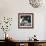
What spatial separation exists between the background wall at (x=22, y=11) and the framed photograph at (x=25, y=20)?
11 cm

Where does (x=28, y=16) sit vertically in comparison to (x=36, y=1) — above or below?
below

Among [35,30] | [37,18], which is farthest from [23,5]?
[35,30]

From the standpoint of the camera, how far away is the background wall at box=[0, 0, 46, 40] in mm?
5219

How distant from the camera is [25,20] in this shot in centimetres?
529

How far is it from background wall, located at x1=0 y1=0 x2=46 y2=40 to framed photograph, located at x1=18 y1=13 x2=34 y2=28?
0.11 m

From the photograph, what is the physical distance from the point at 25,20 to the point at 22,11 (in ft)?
1.17

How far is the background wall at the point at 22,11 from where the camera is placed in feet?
17.1

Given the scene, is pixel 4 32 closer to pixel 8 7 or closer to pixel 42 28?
pixel 8 7

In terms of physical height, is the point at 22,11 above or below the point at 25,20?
above

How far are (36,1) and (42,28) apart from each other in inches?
41.4

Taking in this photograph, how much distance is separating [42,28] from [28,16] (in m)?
0.69

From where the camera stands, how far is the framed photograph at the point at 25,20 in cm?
525

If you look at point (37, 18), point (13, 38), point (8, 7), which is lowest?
point (13, 38)

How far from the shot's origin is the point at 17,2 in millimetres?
5285
